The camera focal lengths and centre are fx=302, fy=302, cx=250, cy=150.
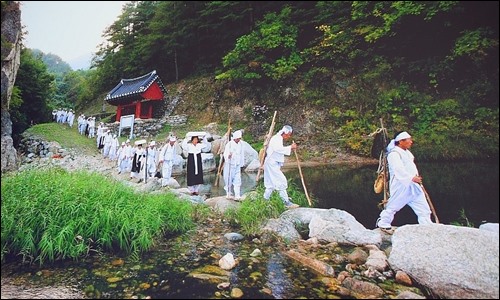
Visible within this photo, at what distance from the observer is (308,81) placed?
567 inches

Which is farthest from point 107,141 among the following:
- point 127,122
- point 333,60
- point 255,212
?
point 333,60

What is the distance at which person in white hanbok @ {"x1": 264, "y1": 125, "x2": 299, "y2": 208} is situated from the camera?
6613 millimetres

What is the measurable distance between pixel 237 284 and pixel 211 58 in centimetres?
872

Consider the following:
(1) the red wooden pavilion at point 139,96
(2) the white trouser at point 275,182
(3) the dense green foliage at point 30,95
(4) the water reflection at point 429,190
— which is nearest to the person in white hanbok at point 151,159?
(4) the water reflection at point 429,190

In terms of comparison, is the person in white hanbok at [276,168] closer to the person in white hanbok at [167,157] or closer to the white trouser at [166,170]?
the person in white hanbok at [167,157]

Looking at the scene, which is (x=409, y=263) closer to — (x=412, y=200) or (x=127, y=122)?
(x=412, y=200)

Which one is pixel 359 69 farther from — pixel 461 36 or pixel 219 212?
pixel 219 212

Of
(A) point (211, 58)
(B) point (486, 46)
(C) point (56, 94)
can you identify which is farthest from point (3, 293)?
(B) point (486, 46)

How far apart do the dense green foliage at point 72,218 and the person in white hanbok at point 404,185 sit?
383 centimetres

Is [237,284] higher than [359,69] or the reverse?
the reverse

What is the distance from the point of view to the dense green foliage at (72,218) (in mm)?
3732

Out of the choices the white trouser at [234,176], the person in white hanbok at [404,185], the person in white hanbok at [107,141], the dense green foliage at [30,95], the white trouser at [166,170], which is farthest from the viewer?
the white trouser at [166,170]

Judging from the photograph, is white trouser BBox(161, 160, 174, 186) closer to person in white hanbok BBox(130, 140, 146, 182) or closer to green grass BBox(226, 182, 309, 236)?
person in white hanbok BBox(130, 140, 146, 182)

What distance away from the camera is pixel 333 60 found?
1419 cm
